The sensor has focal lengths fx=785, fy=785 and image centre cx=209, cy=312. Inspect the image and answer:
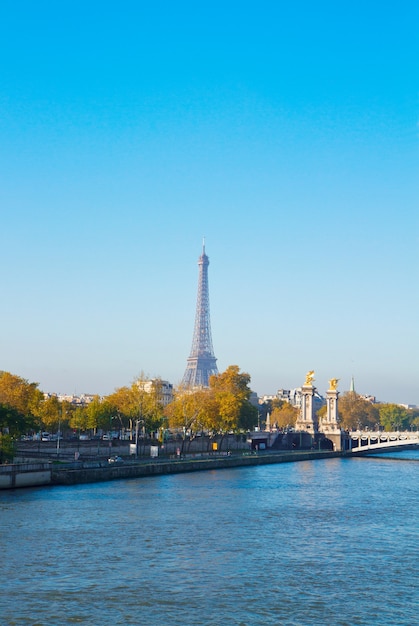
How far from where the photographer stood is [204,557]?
122ft

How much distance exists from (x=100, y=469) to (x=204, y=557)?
105 feet

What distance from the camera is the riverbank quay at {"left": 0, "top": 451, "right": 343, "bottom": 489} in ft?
192

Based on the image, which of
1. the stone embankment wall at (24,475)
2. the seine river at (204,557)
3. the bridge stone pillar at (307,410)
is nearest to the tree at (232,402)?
the bridge stone pillar at (307,410)

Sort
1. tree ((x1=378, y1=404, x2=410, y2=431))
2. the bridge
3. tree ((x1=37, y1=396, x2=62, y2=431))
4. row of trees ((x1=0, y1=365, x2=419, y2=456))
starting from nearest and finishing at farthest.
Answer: row of trees ((x1=0, y1=365, x2=419, y2=456)), tree ((x1=37, y1=396, x2=62, y2=431)), the bridge, tree ((x1=378, y1=404, x2=410, y2=431))

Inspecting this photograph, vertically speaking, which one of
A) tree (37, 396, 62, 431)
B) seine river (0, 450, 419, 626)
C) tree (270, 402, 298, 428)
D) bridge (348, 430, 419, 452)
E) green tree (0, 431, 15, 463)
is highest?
tree (270, 402, 298, 428)

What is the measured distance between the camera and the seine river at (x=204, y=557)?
2898cm

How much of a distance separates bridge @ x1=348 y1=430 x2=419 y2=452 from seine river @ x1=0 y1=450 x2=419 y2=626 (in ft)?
181

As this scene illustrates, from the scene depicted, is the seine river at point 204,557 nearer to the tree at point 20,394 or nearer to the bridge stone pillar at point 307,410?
the tree at point 20,394

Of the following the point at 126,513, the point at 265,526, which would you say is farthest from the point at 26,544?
the point at 265,526

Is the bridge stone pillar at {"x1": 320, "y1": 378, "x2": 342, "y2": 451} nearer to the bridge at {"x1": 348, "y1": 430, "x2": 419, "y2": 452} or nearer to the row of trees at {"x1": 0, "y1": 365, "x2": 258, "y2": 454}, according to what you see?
the bridge at {"x1": 348, "y1": 430, "x2": 419, "y2": 452}

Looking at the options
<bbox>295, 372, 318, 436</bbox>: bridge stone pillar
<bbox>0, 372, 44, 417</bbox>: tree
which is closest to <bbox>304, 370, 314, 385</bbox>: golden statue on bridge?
<bbox>295, 372, 318, 436</bbox>: bridge stone pillar

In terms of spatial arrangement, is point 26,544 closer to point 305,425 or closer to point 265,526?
point 265,526

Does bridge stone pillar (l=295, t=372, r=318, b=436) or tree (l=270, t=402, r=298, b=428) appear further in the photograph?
tree (l=270, t=402, r=298, b=428)

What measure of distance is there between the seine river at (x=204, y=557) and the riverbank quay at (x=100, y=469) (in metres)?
1.74
